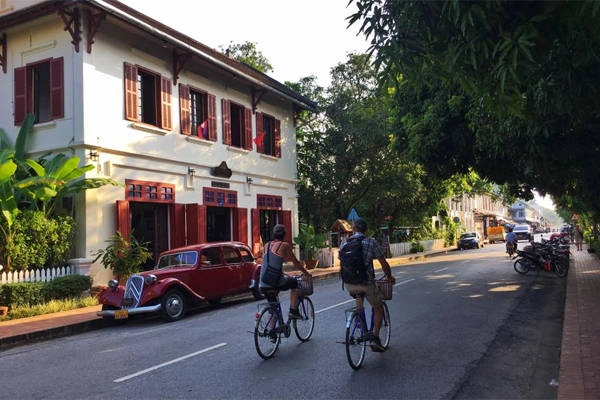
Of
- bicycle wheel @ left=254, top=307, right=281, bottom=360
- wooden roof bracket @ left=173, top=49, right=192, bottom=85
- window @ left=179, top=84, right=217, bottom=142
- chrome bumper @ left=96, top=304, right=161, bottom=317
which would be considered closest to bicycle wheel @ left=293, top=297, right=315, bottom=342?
bicycle wheel @ left=254, top=307, right=281, bottom=360

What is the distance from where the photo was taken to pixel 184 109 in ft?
59.2

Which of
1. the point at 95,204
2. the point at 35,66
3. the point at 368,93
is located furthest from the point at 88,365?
the point at 368,93

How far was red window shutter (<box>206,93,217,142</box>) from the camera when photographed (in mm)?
19239

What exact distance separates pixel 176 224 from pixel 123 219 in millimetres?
2430

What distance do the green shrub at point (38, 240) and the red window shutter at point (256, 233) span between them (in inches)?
347

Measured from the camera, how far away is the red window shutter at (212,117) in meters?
19.2

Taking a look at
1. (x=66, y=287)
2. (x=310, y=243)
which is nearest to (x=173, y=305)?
A: (x=66, y=287)

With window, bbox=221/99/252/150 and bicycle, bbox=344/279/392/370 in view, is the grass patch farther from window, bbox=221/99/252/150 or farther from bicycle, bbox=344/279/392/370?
window, bbox=221/99/252/150

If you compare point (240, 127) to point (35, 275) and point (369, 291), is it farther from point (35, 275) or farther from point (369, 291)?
point (369, 291)

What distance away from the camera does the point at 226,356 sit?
7.26 metres

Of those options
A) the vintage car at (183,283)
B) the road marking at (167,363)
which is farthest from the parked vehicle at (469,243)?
the road marking at (167,363)

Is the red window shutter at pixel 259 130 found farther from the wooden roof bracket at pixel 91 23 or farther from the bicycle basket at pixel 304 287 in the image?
the bicycle basket at pixel 304 287

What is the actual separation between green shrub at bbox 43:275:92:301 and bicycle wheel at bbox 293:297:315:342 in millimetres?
7514

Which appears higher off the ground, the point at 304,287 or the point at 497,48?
the point at 497,48
